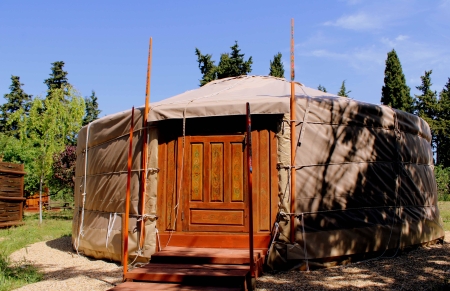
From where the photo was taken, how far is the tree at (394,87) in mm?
20531

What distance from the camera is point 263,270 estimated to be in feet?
13.3

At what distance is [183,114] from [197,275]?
176 cm

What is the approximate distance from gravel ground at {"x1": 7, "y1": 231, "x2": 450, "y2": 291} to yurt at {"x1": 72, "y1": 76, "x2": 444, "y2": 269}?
0.66 feet

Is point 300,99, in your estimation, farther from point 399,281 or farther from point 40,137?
point 40,137

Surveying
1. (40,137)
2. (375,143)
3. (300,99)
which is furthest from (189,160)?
(40,137)

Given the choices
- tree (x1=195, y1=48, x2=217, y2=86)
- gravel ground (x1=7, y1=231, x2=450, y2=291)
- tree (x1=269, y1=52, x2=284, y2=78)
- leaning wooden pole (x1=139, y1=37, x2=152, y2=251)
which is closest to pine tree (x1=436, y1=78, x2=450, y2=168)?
tree (x1=269, y1=52, x2=284, y2=78)

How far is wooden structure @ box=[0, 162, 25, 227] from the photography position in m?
9.73

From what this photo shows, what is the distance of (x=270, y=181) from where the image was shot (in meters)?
4.23

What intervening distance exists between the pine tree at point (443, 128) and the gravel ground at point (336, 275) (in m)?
19.6

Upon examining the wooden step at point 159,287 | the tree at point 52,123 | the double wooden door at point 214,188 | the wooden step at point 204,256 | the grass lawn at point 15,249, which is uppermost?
the tree at point 52,123

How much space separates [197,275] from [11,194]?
8.40 metres

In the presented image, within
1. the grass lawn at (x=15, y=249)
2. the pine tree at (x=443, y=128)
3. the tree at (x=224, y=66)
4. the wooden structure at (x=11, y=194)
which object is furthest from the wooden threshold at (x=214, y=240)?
the pine tree at (x=443, y=128)

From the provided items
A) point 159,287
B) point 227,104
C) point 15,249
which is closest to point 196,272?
point 159,287

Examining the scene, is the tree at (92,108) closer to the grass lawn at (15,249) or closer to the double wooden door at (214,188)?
the grass lawn at (15,249)
